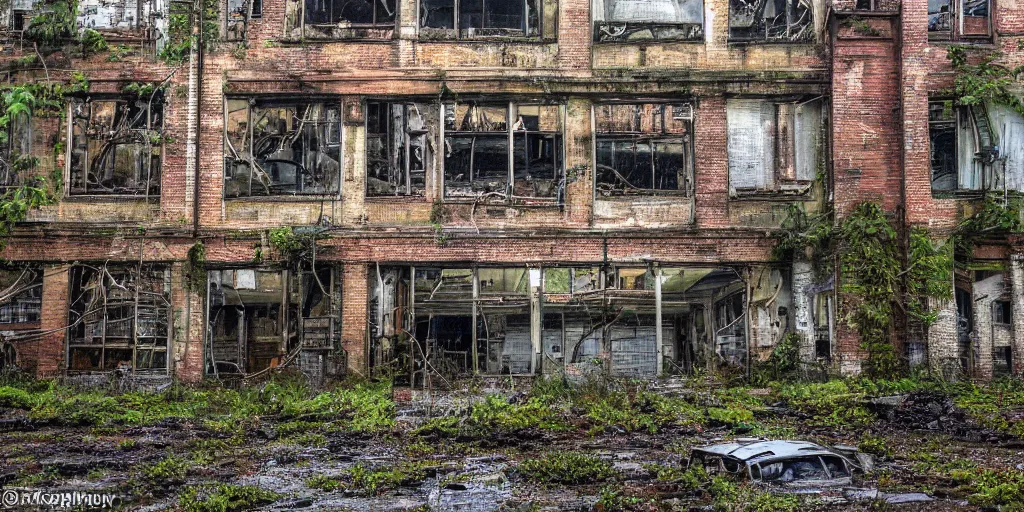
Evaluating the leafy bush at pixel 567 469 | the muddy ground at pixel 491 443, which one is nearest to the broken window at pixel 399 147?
the muddy ground at pixel 491 443

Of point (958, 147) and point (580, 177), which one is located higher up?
point (958, 147)

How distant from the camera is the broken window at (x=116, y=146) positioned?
23094 mm

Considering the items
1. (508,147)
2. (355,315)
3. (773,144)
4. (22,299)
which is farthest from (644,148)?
(22,299)

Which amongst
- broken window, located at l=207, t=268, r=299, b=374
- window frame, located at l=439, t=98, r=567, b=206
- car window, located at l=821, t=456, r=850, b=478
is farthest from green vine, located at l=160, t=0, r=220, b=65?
car window, located at l=821, t=456, r=850, b=478

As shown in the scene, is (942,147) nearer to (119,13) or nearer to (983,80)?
(983,80)

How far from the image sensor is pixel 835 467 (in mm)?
13266

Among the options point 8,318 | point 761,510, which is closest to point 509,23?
point 8,318

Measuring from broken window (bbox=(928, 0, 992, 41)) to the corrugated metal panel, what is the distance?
153 inches

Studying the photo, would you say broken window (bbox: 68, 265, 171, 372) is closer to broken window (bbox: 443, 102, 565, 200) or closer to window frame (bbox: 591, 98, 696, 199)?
broken window (bbox: 443, 102, 565, 200)

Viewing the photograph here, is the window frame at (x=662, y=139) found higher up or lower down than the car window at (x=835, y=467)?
higher up

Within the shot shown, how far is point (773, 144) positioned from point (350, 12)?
947 cm

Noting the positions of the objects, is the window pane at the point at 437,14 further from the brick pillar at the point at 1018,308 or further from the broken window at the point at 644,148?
the brick pillar at the point at 1018,308

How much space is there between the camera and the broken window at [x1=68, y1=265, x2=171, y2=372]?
22.7m

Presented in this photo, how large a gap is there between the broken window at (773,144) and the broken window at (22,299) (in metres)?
14.8
